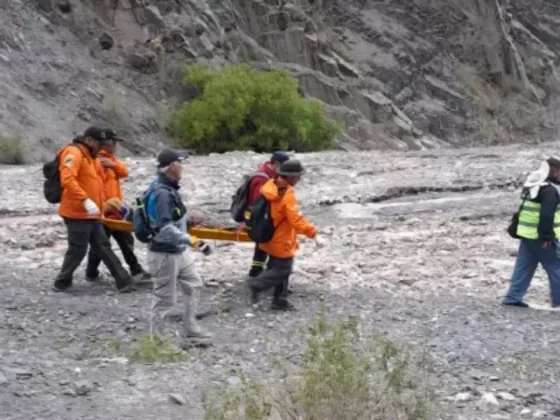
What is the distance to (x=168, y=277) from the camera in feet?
25.7

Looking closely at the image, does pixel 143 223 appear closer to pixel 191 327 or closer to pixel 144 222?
pixel 144 222

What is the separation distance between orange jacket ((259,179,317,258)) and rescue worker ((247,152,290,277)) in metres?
0.22

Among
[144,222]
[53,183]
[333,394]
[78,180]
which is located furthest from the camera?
[53,183]

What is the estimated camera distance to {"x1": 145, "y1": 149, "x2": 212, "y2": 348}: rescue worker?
25.1ft

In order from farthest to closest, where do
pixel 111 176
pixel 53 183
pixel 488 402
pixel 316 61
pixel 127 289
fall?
pixel 316 61
pixel 111 176
pixel 127 289
pixel 53 183
pixel 488 402

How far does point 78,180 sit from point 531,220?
169 inches

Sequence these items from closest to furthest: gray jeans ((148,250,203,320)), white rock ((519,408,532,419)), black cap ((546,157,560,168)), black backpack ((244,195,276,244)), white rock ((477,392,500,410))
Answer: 1. white rock ((519,408,532,419))
2. white rock ((477,392,500,410))
3. gray jeans ((148,250,203,320))
4. black backpack ((244,195,276,244))
5. black cap ((546,157,560,168))

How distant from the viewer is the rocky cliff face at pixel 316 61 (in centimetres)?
3158

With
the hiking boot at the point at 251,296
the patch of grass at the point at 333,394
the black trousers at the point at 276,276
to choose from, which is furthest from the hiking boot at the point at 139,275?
the patch of grass at the point at 333,394

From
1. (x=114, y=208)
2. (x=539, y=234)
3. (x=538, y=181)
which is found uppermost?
(x=538, y=181)

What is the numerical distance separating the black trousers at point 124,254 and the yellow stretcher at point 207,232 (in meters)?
0.16

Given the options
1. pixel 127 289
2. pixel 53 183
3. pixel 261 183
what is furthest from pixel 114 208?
pixel 261 183

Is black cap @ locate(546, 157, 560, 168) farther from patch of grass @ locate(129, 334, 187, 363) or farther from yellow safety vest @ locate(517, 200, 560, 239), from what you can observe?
patch of grass @ locate(129, 334, 187, 363)

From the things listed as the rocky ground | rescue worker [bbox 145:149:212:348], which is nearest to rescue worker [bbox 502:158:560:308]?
the rocky ground
